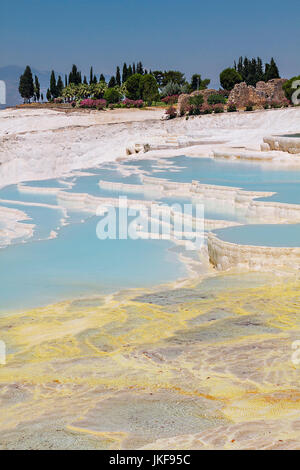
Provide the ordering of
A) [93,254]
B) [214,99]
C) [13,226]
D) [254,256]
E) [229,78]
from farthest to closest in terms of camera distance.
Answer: [229,78] → [214,99] → [13,226] → [93,254] → [254,256]

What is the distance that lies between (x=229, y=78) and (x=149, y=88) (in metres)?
6.72

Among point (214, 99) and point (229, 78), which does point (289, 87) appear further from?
point (229, 78)

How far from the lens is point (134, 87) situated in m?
50.0

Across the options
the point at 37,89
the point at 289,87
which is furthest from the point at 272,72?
the point at 37,89

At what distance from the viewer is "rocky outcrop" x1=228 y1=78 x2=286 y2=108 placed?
3750 cm

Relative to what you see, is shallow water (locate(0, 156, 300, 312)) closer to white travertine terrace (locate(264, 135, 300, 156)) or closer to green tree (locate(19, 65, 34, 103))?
white travertine terrace (locate(264, 135, 300, 156))

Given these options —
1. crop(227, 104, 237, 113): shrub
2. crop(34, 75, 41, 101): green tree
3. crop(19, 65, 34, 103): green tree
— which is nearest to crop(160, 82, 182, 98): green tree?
crop(227, 104, 237, 113): shrub

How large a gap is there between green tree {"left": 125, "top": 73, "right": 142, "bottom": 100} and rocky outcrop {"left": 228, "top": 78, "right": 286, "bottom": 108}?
12.1 m

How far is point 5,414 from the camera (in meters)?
3.87

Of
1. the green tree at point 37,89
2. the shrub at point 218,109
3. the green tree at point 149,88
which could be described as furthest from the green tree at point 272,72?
the green tree at point 37,89

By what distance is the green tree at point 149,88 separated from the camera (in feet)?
158

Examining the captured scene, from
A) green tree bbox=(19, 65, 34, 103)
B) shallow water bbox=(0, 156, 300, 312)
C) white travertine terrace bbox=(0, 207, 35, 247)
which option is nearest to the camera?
shallow water bbox=(0, 156, 300, 312)

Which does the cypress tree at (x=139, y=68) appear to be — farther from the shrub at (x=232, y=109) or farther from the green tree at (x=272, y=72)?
the shrub at (x=232, y=109)

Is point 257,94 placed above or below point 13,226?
above
